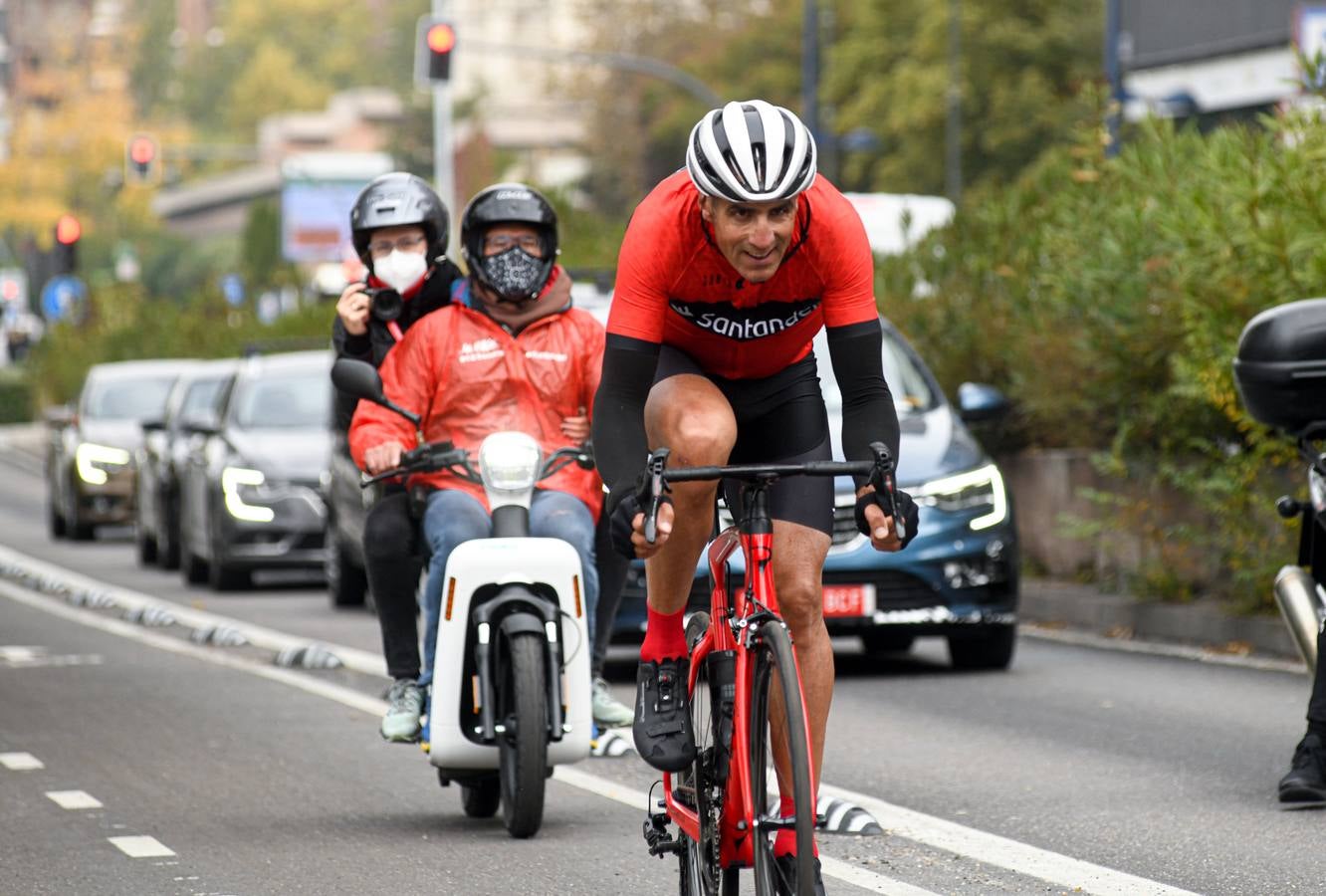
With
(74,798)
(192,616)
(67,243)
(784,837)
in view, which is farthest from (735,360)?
(67,243)

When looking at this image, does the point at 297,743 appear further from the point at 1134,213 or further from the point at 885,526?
the point at 1134,213

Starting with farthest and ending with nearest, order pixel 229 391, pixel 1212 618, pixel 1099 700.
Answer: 1. pixel 229 391
2. pixel 1212 618
3. pixel 1099 700

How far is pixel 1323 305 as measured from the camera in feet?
28.0

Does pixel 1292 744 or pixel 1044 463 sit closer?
pixel 1292 744

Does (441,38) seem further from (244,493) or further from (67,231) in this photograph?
(67,231)

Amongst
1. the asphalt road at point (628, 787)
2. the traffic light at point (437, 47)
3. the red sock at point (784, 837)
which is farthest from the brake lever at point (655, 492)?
the traffic light at point (437, 47)

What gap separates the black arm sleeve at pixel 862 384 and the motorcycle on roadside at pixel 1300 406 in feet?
9.43

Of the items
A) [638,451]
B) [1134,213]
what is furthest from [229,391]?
[638,451]

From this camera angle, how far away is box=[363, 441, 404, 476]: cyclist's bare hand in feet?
26.7

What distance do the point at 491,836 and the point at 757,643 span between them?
2.76 meters

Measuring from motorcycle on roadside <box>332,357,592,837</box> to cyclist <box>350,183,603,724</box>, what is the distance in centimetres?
21

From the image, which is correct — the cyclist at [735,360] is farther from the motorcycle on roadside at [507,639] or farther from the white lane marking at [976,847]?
the motorcycle on roadside at [507,639]

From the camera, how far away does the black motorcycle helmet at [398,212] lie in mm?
8820

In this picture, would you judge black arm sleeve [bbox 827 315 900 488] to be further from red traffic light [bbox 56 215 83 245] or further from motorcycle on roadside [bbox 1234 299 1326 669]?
red traffic light [bbox 56 215 83 245]
